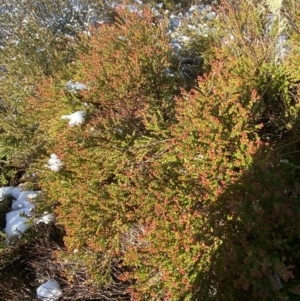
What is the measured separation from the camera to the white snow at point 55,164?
5391 millimetres

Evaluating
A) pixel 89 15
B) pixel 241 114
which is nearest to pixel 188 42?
pixel 241 114

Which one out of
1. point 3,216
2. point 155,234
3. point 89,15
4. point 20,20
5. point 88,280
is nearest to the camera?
point 155,234

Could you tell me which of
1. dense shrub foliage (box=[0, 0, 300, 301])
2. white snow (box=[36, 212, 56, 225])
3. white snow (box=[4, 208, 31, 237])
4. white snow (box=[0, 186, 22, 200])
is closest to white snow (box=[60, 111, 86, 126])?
dense shrub foliage (box=[0, 0, 300, 301])

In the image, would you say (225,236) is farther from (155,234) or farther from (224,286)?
(155,234)

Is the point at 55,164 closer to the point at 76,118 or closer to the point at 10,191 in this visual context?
the point at 76,118

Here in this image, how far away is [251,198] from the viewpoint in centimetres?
342

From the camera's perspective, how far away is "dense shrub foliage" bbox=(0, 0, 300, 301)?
11.5 ft

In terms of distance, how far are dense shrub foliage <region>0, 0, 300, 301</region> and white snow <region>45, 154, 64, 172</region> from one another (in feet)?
0.11

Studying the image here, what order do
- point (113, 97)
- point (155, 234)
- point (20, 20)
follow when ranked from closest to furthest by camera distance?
point (155, 234) → point (113, 97) → point (20, 20)

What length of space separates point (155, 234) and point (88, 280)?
1.80m

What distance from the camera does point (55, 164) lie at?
5.46 meters

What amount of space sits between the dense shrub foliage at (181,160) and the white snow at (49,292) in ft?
1.05

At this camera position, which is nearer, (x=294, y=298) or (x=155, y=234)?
(x=294, y=298)

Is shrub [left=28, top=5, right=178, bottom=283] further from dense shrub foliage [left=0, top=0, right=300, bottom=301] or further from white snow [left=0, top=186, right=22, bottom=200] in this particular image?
white snow [left=0, top=186, right=22, bottom=200]
